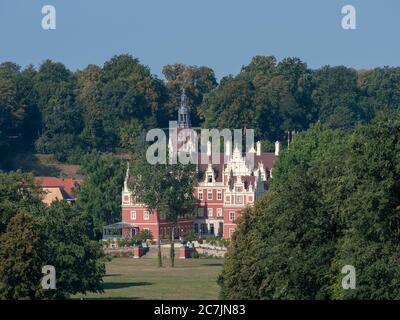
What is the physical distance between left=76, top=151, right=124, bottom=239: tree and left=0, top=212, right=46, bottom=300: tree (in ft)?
202

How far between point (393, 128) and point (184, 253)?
190 ft

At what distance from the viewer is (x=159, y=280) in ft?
314

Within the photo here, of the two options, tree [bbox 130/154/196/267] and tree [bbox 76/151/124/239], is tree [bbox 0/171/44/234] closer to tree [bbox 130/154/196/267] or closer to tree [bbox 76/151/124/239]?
tree [bbox 130/154/196/267]

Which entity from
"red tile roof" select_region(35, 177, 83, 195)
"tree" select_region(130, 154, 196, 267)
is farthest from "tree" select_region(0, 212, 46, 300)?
"red tile roof" select_region(35, 177, 83, 195)

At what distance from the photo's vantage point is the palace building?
131875 millimetres

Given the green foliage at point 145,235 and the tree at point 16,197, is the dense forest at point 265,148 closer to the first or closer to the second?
the tree at point 16,197

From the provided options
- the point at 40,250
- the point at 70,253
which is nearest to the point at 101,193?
the point at 70,253

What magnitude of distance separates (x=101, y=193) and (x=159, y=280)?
A: 39892mm

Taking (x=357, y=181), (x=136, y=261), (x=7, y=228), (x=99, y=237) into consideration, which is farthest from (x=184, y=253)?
(x=357, y=181)

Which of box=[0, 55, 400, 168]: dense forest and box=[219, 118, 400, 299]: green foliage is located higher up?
box=[0, 55, 400, 168]: dense forest

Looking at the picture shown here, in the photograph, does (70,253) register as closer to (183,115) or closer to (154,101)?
(183,115)

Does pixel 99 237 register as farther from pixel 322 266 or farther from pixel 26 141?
pixel 322 266

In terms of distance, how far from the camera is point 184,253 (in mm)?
116250

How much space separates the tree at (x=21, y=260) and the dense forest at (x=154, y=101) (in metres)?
92.6
